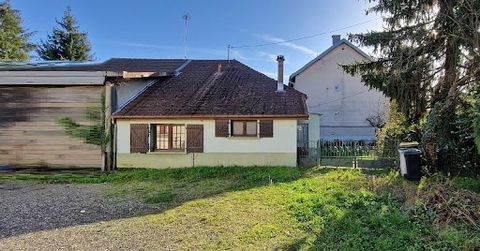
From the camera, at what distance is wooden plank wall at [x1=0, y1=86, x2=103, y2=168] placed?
13578mm

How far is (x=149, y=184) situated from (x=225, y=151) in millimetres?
3766

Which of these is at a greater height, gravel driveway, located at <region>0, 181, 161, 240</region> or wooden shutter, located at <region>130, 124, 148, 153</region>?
wooden shutter, located at <region>130, 124, 148, 153</region>

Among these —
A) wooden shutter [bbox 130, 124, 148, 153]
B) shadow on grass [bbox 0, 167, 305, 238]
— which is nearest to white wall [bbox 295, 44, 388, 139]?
shadow on grass [bbox 0, 167, 305, 238]

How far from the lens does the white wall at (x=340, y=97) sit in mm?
22484

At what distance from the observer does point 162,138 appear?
14602 mm

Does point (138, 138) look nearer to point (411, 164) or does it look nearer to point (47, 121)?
point (47, 121)

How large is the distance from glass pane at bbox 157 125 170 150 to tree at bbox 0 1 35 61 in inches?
1007

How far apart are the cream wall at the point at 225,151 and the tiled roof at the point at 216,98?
17.3 inches

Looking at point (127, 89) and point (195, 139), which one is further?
point (127, 89)

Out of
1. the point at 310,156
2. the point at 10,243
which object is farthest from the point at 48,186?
the point at 310,156

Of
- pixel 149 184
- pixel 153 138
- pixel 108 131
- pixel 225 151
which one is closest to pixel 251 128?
pixel 225 151

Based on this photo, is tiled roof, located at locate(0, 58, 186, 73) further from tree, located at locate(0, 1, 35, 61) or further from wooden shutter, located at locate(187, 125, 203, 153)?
tree, located at locate(0, 1, 35, 61)

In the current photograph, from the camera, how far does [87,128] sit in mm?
13562

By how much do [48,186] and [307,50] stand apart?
21472mm
